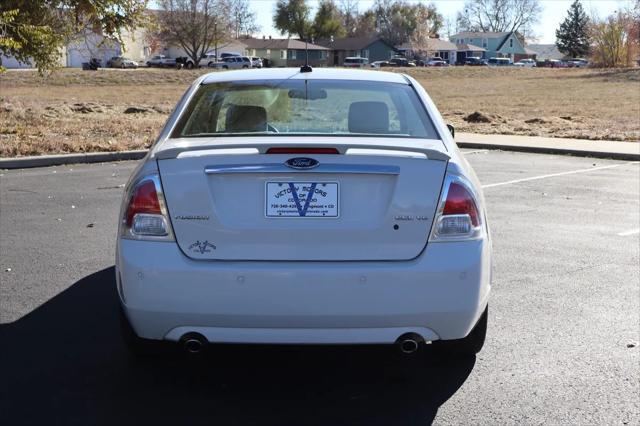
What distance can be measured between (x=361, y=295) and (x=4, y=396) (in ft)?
5.90

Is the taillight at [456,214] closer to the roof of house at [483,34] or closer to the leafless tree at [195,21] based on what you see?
the leafless tree at [195,21]

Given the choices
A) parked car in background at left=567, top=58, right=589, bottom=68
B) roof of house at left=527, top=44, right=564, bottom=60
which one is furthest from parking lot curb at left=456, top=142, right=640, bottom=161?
roof of house at left=527, top=44, right=564, bottom=60

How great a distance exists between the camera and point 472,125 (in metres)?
21.9

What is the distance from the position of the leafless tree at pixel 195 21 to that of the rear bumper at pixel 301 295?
89345mm

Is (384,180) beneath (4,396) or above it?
above

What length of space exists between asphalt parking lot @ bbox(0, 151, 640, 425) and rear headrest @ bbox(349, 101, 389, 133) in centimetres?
127

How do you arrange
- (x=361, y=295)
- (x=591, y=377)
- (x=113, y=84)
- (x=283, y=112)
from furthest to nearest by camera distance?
(x=113, y=84) < (x=283, y=112) < (x=591, y=377) < (x=361, y=295)

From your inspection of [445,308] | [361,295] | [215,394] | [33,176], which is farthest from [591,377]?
[33,176]

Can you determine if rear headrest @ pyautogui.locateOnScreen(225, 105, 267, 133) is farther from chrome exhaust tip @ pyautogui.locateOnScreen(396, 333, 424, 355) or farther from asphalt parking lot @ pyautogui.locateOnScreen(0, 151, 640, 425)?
chrome exhaust tip @ pyautogui.locateOnScreen(396, 333, 424, 355)

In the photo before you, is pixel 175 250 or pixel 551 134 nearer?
pixel 175 250

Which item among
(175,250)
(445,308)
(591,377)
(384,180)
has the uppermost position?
(384,180)

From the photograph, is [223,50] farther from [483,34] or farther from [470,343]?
[470,343]

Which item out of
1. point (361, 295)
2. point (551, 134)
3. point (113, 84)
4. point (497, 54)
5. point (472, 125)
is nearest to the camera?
point (361, 295)

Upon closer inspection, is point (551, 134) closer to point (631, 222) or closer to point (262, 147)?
point (631, 222)
